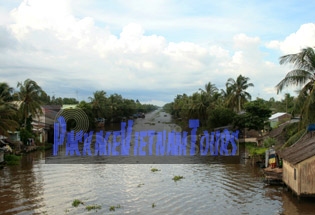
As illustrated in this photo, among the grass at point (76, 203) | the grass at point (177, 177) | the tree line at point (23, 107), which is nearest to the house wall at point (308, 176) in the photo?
the grass at point (177, 177)

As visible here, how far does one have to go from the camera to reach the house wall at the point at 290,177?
57.3ft

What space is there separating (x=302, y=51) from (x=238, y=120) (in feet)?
76.3

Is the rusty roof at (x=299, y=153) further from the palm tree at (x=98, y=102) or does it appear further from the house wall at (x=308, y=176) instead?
the palm tree at (x=98, y=102)

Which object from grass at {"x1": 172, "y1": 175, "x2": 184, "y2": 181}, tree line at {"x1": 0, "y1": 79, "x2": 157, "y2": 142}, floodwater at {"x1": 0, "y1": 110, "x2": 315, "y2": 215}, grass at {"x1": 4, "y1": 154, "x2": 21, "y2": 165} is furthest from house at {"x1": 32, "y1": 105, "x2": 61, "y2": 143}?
grass at {"x1": 172, "y1": 175, "x2": 184, "y2": 181}

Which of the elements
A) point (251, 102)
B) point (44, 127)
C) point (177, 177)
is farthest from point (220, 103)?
point (177, 177)

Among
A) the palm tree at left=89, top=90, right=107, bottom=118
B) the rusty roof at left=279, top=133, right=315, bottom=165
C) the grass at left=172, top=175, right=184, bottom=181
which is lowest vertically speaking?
the grass at left=172, top=175, right=184, bottom=181

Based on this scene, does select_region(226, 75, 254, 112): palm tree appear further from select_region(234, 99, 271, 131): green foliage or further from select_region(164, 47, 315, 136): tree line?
select_region(234, 99, 271, 131): green foliage

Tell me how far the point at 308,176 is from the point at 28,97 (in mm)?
32225

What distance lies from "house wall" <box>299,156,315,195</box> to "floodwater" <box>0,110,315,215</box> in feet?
2.18

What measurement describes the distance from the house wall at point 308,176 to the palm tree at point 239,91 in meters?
38.3

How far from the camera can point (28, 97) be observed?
39.9 metres

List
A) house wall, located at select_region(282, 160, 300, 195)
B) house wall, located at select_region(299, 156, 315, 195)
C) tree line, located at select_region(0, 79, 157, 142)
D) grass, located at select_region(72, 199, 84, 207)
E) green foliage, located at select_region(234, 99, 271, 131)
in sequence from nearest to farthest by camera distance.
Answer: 1. house wall, located at select_region(299, 156, 315, 195)
2. house wall, located at select_region(282, 160, 300, 195)
3. grass, located at select_region(72, 199, 84, 207)
4. tree line, located at select_region(0, 79, 157, 142)
5. green foliage, located at select_region(234, 99, 271, 131)

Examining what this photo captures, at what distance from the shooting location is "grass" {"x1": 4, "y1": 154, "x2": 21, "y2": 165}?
30.7 m

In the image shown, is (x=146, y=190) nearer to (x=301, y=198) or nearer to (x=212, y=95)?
(x=301, y=198)
